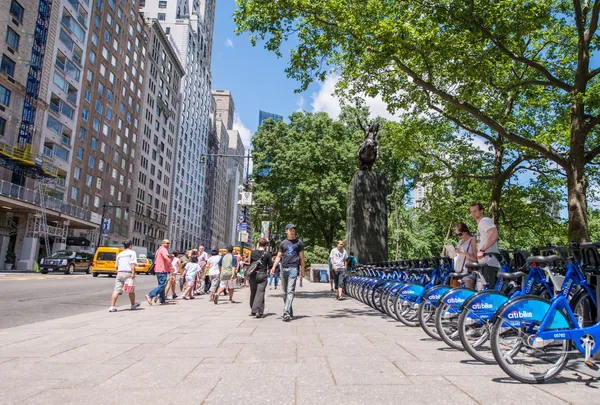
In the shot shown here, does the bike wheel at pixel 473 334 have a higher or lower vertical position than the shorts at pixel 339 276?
lower

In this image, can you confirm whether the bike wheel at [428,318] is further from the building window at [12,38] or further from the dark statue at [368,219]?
the building window at [12,38]

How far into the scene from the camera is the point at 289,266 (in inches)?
357

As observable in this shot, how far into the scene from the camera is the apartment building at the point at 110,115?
49.7 metres

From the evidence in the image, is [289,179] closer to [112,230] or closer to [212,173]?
[112,230]

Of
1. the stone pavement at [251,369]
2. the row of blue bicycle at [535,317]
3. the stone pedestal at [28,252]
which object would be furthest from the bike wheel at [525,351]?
the stone pedestal at [28,252]

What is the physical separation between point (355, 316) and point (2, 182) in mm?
33103

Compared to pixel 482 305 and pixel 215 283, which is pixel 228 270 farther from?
pixel 482 305

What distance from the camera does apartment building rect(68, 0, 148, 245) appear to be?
1955 inches

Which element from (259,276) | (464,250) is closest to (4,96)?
(259,276)

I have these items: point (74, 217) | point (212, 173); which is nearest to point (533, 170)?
point (74, 217)

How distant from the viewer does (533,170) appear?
71.1 feet

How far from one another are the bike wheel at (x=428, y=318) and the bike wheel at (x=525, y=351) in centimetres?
214

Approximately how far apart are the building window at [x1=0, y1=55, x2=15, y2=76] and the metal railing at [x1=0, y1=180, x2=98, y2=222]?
9602mm

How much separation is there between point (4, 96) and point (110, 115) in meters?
20.5
